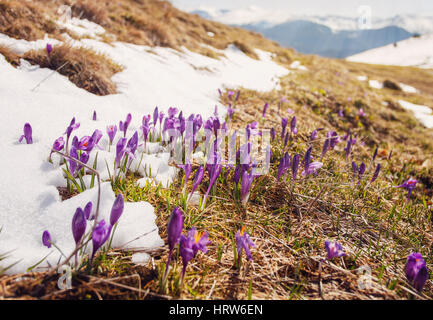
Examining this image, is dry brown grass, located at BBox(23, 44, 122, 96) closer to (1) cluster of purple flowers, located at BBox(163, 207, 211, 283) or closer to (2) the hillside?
(2) the hillside

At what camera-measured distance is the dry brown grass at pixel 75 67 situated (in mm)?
3121

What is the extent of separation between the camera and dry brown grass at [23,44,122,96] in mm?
3121

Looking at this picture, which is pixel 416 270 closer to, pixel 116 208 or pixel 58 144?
pixel 116 208

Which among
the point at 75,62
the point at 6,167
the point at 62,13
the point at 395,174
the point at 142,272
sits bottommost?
the point at 395,174

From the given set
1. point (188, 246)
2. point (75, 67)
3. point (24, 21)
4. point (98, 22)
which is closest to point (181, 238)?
point (188, 246)

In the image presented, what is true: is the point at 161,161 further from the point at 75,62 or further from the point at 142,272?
the point at 75,62

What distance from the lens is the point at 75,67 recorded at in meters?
3.20

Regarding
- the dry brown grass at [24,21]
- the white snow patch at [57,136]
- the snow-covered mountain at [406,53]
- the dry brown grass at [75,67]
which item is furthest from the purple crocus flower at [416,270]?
the snow-covered mountain at [406,53]

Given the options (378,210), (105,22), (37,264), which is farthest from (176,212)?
(105,22)

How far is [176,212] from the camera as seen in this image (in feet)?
3.55

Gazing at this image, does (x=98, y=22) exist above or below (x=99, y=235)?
above

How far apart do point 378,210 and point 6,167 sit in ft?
9.12

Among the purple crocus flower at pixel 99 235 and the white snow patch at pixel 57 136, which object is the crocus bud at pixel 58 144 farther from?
the purple crocus flower at pixel 99 235
